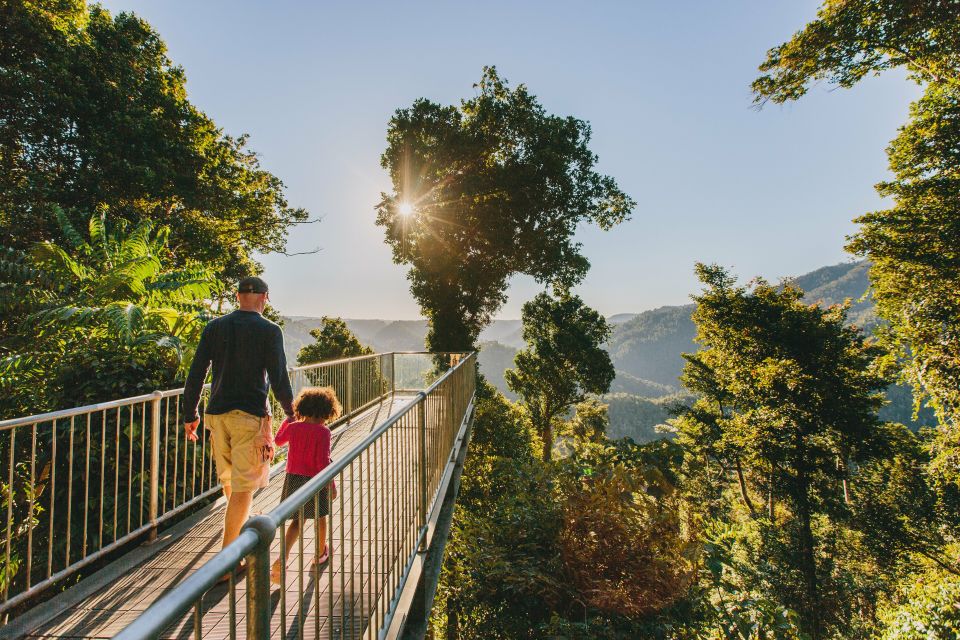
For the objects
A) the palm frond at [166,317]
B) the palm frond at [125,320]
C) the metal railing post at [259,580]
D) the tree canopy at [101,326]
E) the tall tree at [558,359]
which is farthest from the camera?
the tall tree at [558,359]

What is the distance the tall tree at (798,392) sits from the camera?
16.9 m

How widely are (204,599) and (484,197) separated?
17954mm

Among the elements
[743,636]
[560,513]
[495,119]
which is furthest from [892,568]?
[495,119]

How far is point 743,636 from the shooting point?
6.69 m

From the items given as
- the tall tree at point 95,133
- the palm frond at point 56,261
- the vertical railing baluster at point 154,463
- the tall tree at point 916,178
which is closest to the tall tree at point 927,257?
the tall tree at point 916,178

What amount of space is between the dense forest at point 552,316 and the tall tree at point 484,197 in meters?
0.12

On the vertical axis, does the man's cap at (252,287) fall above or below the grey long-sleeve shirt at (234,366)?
above

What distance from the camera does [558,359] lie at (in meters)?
28.6

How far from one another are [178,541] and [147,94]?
597 inches

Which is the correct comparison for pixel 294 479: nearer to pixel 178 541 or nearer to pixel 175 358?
pixel 178 541

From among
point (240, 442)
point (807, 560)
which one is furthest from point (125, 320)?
point (807, 560)

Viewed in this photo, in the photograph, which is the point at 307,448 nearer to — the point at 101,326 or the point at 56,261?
the point at 101,326

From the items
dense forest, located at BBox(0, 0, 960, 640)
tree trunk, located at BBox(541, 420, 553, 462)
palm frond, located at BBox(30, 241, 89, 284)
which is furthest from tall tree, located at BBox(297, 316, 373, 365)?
palm frond, located at BBox(30, 241, 89, 284)

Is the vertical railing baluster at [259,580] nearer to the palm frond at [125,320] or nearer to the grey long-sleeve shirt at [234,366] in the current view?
the grey long-sleeve shirt at [234,366]
